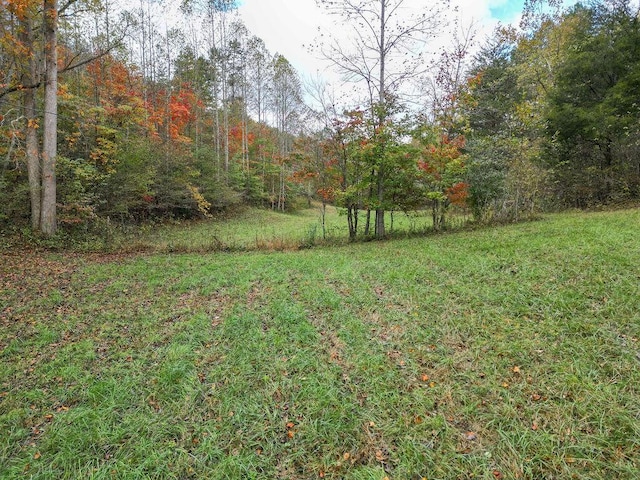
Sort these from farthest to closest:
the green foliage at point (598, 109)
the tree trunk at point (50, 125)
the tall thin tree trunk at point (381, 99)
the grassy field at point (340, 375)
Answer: the green foliage at point (598, 109) → the tall thin tree trunk at point (381, 99) → the tree trunk at point (50, 125) → the grassy field at point (340, 375)

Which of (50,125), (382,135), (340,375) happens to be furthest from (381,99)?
(50,125)

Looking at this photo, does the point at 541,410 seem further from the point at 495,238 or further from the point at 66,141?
the point at 66,141

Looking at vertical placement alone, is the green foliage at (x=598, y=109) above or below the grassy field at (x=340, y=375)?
above

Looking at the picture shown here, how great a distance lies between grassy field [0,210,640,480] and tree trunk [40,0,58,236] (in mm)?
3749

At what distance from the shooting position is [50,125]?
7945 millimetres

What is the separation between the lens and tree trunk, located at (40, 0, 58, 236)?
7.68 meters

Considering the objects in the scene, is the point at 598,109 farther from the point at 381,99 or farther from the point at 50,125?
the point at 50,125

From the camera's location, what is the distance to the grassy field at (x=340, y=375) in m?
2.10

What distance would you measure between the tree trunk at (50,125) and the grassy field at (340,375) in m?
3.75

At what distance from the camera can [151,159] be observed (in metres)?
13.5

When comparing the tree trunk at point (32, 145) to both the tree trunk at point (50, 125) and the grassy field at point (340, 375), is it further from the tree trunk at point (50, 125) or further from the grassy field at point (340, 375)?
the grassy field at point (340, 375)

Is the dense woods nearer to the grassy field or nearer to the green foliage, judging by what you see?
the green foliage

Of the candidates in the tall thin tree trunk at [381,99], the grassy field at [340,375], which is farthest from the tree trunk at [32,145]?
the tall thin tree trunk at [381,99]

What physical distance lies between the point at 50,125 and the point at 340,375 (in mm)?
9716
